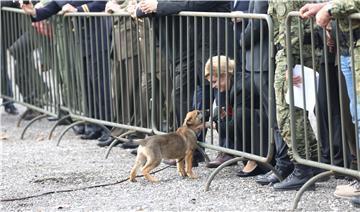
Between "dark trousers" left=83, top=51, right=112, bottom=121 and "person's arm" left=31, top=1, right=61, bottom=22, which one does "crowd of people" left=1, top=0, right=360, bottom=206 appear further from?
"person's arm" left=31, top=1, right=61, bottom=22

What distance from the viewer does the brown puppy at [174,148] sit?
719 cm

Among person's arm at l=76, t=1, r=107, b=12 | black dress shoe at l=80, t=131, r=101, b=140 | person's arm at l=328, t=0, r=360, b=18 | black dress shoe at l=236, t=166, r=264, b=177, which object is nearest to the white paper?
person's arm at l=328, t=0, r=360, b=18

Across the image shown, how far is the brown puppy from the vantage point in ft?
23.6

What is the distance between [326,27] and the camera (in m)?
5.86

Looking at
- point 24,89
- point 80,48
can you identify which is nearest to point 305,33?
point 80,48

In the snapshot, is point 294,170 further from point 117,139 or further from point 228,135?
point 117,139

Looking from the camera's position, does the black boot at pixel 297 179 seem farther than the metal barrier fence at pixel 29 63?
No

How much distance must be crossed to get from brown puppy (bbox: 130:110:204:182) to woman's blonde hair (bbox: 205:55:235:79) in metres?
0.39

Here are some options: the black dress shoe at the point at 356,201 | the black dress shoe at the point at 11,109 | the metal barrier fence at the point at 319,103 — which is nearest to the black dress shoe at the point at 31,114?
the black dress shoe at the point at 11,109

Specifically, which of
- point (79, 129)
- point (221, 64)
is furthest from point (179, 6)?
point (79, 129)

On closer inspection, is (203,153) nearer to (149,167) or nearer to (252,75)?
(149,167)

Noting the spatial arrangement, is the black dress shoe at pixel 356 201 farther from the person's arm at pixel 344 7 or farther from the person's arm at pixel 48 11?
the person's arm at pixel 48 11

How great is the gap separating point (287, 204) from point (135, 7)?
8.94 ft

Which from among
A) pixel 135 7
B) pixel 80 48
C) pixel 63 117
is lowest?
pixel 63 117
